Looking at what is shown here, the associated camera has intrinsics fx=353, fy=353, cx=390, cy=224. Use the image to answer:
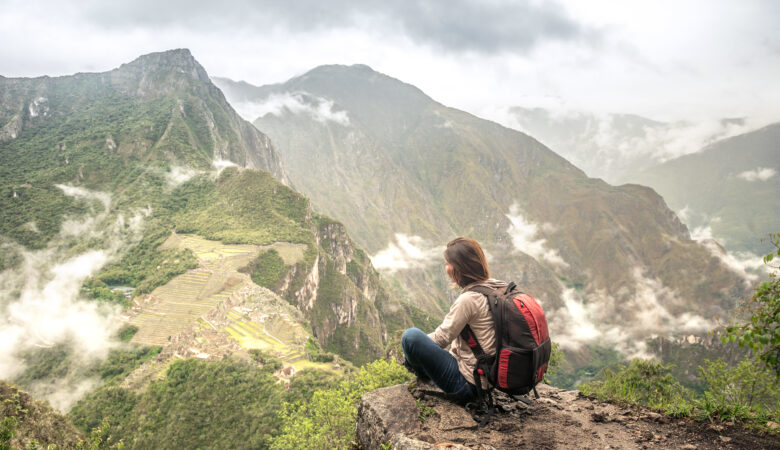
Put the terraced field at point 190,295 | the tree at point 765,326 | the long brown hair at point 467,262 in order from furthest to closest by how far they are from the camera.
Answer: the terraced field at point 190,295 < the long brown hair at point 467,262 < the tree at point 765,326

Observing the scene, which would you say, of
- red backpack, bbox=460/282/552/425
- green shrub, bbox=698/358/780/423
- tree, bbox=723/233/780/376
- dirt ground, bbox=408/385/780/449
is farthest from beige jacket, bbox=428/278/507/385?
green shrub, bbox=698/358/780/423

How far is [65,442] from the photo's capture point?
14211 mm

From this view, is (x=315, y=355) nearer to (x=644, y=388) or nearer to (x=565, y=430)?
(x=644, y=388)

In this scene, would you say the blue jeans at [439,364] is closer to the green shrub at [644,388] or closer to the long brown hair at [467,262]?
the long brown hair at [467,262]

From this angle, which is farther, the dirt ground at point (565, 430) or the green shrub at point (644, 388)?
the green shrub at point (644, 388)

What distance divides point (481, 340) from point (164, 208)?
127284 millimetres

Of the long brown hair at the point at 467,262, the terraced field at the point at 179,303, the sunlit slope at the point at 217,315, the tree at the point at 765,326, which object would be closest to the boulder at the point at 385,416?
the long brown hair at the point at 467,262

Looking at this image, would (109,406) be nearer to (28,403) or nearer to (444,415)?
(28,403)

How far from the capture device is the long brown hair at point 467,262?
546cm

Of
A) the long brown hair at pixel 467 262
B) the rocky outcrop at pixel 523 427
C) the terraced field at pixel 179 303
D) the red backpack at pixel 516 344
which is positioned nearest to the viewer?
the red backpack at pixel 516 344

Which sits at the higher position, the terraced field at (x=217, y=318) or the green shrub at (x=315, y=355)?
the terraced field at (x=217, y=318)

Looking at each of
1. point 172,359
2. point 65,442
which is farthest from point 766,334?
point 172,359

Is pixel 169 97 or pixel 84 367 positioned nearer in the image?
pixel 84 367

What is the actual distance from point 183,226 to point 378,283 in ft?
273
